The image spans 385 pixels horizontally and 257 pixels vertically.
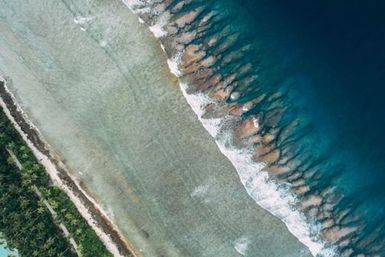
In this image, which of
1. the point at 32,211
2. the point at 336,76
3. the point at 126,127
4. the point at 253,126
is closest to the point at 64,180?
the point at 32,211

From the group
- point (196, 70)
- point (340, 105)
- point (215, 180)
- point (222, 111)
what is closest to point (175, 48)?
point (196, 70)

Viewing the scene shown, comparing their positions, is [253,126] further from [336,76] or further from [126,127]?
[126,127]

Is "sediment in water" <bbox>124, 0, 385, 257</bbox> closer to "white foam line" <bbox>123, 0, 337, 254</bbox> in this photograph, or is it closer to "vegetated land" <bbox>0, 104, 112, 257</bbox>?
"white foam line" <bbox>123, 0, 337, 254</bbox>

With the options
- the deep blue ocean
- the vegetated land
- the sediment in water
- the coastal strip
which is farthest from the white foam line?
the vegetated land

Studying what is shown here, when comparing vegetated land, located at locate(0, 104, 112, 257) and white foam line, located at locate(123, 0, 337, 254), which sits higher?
vegetated land, located at locate(0, 104, 112, 257)

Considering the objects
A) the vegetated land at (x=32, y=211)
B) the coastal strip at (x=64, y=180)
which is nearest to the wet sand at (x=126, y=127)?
the coastal strip at (x=64, y=180)

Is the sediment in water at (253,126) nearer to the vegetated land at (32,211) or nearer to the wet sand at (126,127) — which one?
the wet sand at (126,127)
